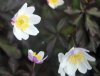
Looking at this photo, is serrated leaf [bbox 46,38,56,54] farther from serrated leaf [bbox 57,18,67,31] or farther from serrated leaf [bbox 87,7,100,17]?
serrated leaf [bbox 87,7,100,17]

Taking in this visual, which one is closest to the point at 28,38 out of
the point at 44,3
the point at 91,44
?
the point at 44,3

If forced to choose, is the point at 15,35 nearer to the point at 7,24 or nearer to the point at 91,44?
the point at 7,24

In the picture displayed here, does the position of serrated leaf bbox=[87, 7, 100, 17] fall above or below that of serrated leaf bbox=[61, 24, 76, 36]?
above

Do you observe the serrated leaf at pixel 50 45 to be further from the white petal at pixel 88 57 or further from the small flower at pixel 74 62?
the white petal at pixel 88 57

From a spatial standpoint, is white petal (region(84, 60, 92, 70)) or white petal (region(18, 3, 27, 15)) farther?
white petal (region(84, 60, 92, 70))

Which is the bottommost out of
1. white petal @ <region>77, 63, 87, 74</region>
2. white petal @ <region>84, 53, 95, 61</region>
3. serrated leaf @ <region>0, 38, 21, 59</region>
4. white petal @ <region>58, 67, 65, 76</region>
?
white petal @ <region>77, 63, 87, 74</region>

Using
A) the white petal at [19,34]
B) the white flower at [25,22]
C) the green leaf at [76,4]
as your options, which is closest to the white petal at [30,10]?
the white flower at [25,22]

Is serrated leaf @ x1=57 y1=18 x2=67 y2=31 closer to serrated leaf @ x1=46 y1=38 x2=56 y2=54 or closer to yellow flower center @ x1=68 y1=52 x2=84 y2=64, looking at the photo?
serrated leaf @ x1=46 y1=38 x2=56 y2=54

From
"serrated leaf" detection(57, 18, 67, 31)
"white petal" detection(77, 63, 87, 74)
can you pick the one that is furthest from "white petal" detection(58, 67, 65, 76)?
"serrated leaf" detection(57, 18, 67, 31)
